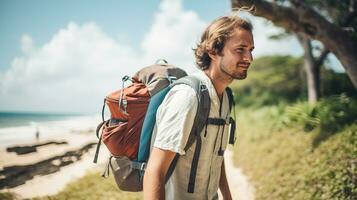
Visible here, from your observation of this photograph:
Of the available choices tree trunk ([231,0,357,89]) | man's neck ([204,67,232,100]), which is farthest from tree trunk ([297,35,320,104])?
man's neck ([204,67,232,100])

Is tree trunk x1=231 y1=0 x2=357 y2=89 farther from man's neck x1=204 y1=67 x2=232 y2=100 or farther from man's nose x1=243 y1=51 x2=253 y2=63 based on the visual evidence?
man's neck x1=204 y1=67 x2=232 y2=100

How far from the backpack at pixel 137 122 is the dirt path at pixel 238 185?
4.90m

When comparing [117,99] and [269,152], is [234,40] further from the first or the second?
[269,152]

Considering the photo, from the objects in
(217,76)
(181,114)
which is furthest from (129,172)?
(217,76)

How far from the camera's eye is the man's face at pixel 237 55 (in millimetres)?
1901

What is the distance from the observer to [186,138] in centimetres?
156

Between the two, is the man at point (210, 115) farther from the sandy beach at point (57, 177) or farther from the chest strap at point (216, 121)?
the sandy beach at point (57, 177)

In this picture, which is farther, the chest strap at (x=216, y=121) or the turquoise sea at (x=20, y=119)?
the turquoise sea at (x=20, y=119)

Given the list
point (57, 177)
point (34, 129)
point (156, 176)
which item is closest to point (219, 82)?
point (156, 176)

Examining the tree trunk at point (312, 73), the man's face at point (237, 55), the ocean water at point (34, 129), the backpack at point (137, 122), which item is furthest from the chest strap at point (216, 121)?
the ocean water at point (34, 129)

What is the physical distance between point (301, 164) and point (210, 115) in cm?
583

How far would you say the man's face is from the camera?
1901 mm

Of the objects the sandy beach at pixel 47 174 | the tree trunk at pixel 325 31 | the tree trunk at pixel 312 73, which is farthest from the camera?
the tree trunk at pixel 312 73

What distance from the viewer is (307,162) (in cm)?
671
